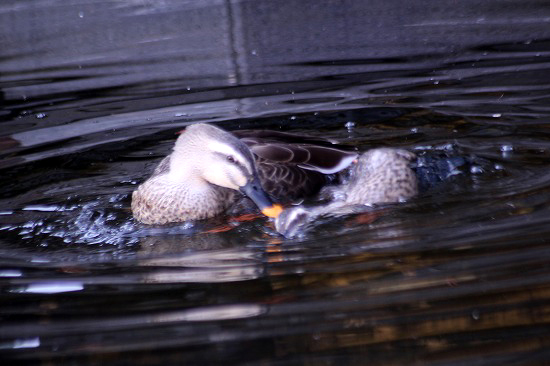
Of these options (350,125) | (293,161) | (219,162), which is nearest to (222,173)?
(219,162)

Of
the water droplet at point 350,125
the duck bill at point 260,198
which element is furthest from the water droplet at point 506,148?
the duck bill at point 260,198

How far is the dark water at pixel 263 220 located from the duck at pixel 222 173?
153 mm

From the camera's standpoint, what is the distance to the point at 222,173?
5.19 m

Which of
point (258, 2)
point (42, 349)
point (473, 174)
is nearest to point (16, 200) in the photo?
point (42, 349)

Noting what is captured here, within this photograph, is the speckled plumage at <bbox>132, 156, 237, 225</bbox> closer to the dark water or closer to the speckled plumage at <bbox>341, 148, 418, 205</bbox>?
the dark water

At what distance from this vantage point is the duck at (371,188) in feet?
15.9

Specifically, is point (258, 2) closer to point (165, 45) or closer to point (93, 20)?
point (165, 45)

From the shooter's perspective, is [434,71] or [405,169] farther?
[434,71]

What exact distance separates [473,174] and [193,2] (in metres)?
4.81

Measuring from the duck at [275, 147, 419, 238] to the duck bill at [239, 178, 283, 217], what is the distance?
106 mm

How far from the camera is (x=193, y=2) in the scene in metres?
9.28

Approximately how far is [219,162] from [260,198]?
0.38 metres

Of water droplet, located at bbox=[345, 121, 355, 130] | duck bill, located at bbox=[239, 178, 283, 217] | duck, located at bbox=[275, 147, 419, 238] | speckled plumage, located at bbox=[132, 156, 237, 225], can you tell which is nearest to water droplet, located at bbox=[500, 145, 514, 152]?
duck, located at bbox=[275, 147, 419, 238]

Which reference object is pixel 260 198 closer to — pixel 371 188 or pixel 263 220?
pixel 263 220
